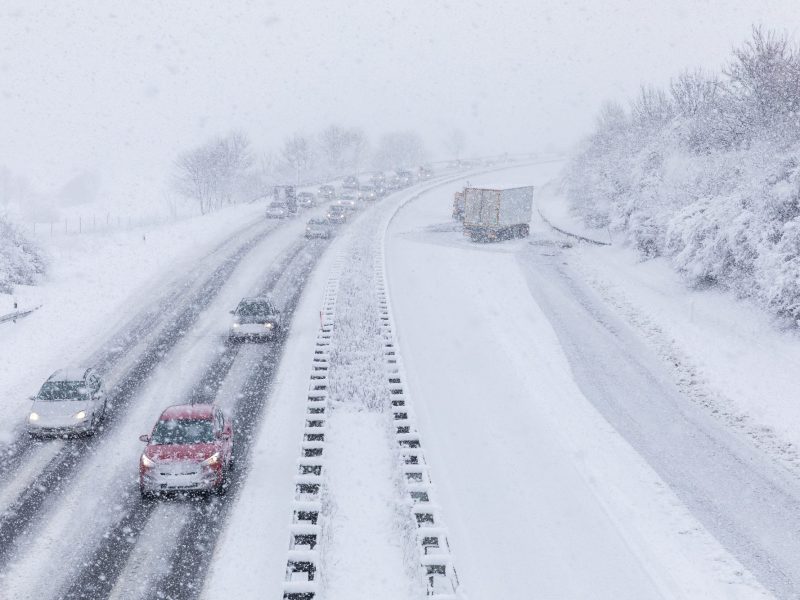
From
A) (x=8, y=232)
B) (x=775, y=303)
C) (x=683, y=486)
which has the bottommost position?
(x=683, y=486)

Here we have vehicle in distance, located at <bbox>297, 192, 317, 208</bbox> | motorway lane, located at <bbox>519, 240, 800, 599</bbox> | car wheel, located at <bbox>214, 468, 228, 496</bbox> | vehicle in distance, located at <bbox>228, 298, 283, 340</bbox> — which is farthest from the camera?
vehicle in distance, located at <bbox>297, 192, 317, 208</bbox>

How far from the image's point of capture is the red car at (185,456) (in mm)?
12977

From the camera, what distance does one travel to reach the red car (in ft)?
42.6

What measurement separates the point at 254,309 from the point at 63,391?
8.34 m

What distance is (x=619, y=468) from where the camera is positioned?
48.9ft

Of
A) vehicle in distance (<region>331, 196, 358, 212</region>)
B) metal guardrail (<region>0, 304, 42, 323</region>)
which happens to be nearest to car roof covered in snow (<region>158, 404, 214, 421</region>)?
metal guardrail (<region>0, 304, 42, 323</region>)

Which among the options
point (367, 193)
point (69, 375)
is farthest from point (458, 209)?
point (69, 375)

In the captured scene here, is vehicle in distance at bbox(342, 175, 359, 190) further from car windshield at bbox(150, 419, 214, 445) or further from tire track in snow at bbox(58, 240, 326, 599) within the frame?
car windshield at bbox(150, 419, 214, 445)

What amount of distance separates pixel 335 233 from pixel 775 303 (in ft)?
96.9

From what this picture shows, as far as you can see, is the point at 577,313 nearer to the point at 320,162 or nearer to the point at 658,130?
the point at 658,130

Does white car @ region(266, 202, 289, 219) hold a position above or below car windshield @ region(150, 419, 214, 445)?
above

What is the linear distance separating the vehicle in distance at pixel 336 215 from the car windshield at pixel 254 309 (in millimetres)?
26733

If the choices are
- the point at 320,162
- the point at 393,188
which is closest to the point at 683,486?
the point at 393,188

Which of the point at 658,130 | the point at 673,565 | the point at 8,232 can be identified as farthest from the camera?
the point at 658,130
